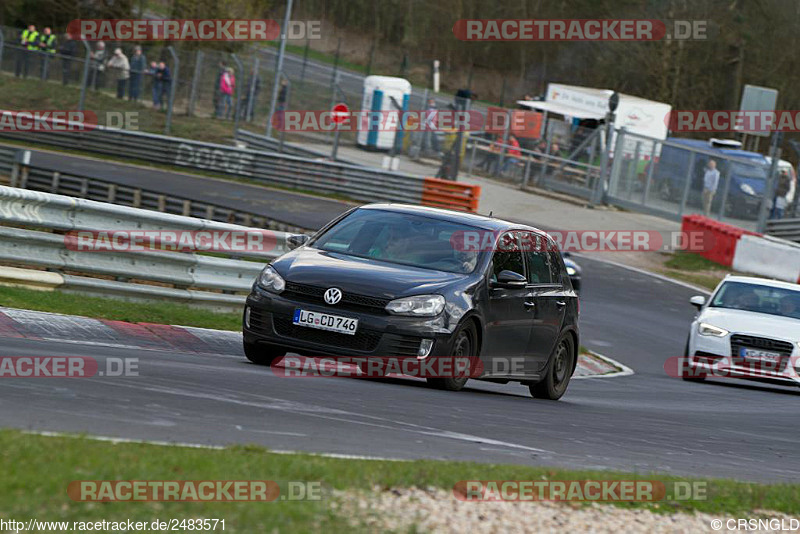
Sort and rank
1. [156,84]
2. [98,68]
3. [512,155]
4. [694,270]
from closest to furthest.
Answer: [694,270] → [98,68] → [156,84] → [512,155]

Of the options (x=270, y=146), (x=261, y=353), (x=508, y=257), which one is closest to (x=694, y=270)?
(x=270, y=146)

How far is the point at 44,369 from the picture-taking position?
8211 mm

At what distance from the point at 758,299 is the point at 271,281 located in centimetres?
951

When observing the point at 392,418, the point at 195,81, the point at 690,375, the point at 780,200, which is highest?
the point at 195,81

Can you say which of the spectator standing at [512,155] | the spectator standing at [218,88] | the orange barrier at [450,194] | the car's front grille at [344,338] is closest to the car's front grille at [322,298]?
the car's front grille at [344,338]

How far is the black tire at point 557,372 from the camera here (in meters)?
12.6

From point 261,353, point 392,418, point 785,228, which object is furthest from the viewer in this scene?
point 785,228

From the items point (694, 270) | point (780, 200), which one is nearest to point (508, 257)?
point (694, 270)

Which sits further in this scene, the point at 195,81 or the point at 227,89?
the point at 227,89

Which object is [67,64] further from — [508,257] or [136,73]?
[508,257]

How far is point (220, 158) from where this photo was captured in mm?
35500

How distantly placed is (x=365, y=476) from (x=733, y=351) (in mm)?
11728

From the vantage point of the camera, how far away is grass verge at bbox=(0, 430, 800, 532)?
16.0 ft

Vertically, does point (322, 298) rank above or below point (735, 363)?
above
